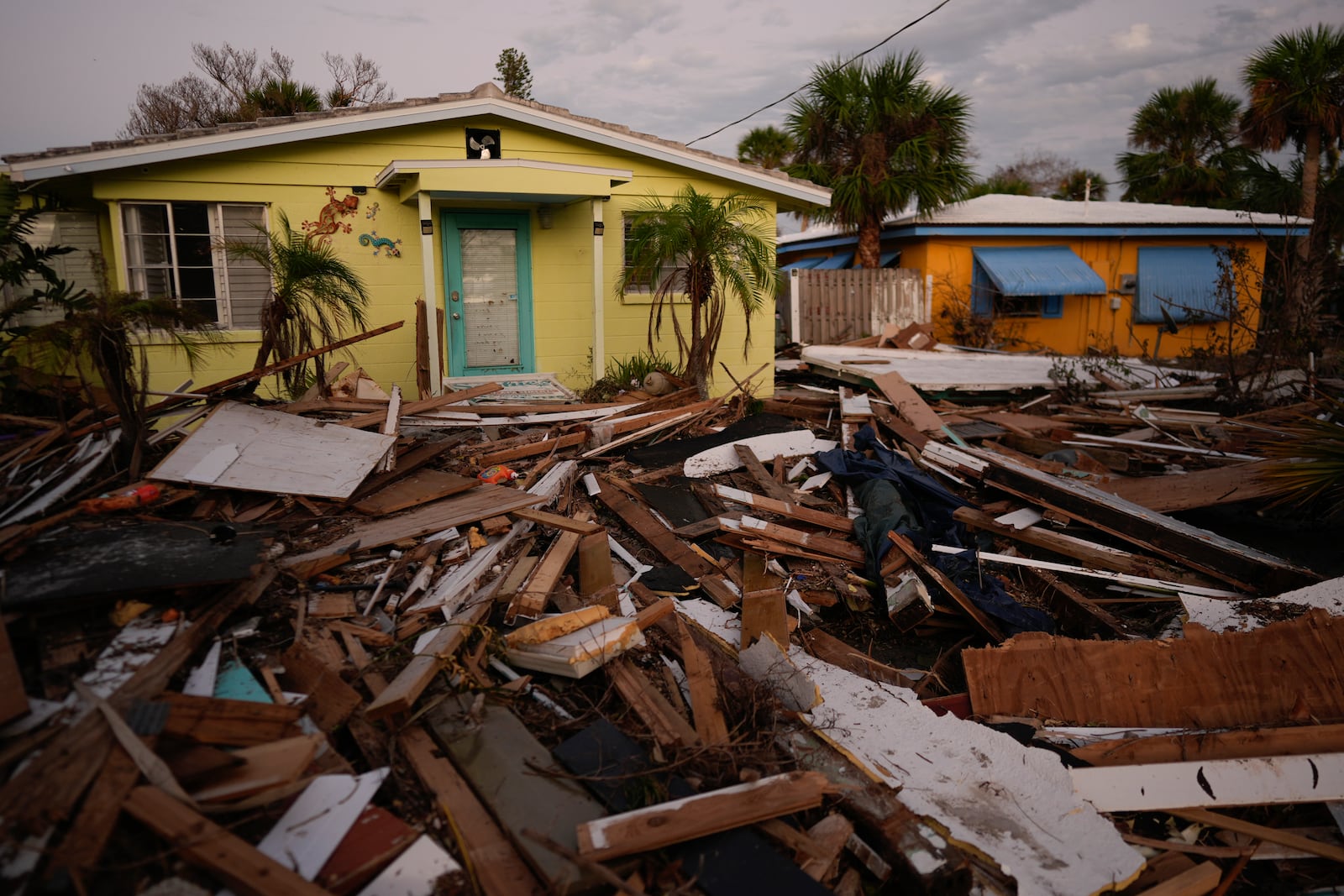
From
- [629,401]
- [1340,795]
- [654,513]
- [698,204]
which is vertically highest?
[698,204]

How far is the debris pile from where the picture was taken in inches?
111

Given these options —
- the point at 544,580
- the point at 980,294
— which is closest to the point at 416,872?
the point at 544,580

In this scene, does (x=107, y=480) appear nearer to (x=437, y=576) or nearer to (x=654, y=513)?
(x=437, y=576)

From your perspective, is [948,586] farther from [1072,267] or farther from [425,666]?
[1072,267]

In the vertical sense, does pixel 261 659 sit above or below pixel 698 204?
below

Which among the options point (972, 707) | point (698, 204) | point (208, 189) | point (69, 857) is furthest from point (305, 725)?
point (208, 189)

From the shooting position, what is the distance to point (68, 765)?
8.65ft

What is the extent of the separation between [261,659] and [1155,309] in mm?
20806

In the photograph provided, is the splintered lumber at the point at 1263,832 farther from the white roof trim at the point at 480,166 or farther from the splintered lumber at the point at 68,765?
the white roof trim at the point at 480,166

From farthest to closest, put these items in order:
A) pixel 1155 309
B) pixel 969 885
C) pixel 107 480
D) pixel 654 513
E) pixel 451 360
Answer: pixel 1155 309, pixel 451 360, pixel 654 513, pixel 107 480, pixel 969 885

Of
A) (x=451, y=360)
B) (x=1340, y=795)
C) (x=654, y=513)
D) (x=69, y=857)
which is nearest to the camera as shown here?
(x=69, y=857)

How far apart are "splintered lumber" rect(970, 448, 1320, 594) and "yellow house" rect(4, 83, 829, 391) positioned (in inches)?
220

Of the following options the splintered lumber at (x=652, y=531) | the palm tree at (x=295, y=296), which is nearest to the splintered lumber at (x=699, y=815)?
the splintered lumber at (x=652, y=531)

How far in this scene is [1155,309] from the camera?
19125 mm
